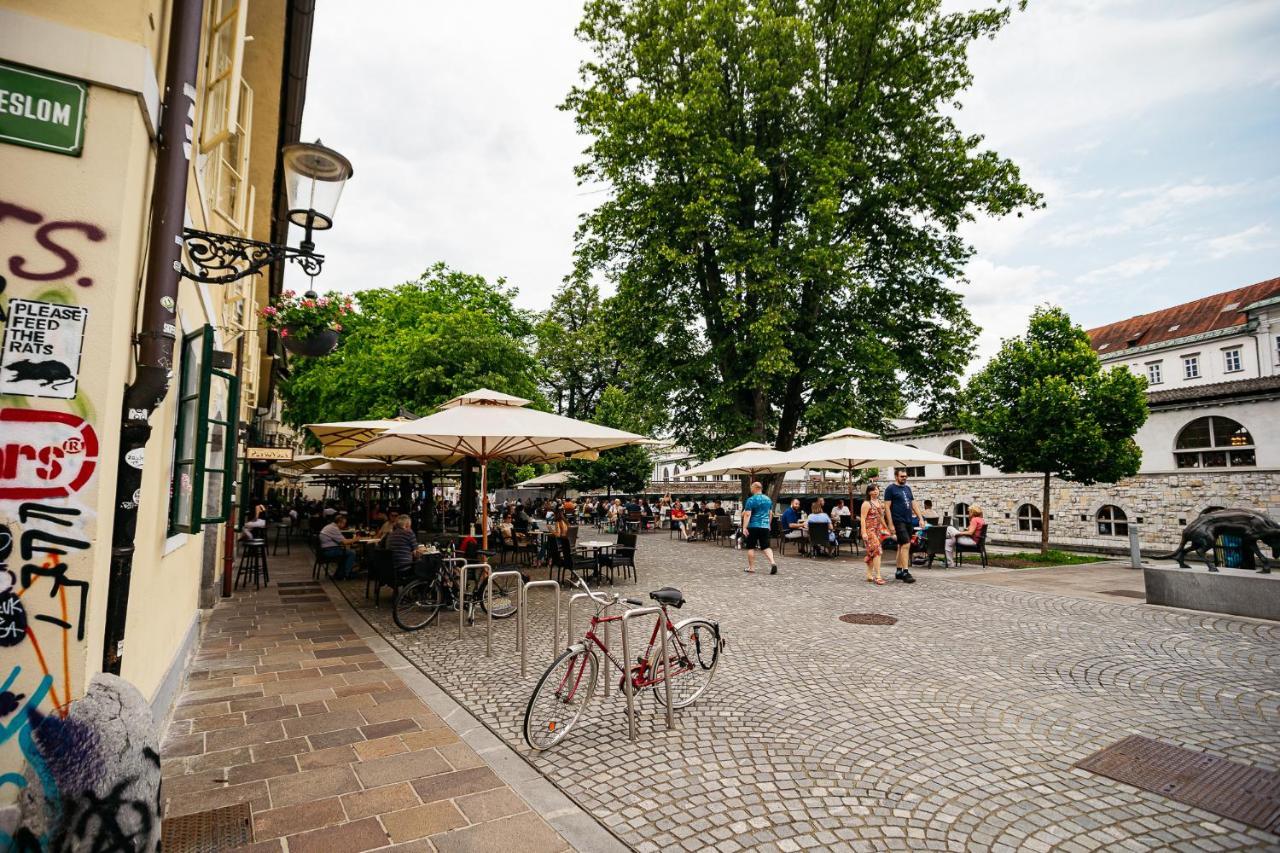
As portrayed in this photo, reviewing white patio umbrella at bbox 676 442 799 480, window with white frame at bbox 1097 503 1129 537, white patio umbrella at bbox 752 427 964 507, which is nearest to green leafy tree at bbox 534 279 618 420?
white patio umbrella at bbox 676 442 799 480

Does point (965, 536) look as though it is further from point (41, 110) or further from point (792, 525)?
point (41, 110)

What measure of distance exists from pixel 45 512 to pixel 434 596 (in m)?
6.21

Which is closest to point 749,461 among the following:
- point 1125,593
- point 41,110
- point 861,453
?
point 861,453

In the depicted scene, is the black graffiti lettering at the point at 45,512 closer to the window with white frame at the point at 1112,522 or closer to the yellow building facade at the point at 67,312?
the yellow building facade at the point at 67,312

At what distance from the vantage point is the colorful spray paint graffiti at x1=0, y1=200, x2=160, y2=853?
96.0 inches

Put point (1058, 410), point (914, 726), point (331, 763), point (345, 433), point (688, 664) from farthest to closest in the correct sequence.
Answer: point (1058, 410), point (345, 433), point (688, 664), point (914, 726), point (331, 763)

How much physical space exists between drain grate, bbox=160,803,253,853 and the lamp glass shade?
11.5 ft

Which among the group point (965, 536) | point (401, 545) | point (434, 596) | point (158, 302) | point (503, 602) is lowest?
point (503, 602)

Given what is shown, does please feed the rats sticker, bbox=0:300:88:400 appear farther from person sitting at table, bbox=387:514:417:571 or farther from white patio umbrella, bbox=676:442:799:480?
white patio umbrella, bbox=676:442:799:480

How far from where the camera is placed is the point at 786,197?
20.3 metres

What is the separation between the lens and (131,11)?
2.97 m

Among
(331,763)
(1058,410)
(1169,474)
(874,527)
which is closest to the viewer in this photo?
(331,763)

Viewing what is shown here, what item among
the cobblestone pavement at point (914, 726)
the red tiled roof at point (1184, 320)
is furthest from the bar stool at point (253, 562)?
the red tiled roof at point (1184, 320)

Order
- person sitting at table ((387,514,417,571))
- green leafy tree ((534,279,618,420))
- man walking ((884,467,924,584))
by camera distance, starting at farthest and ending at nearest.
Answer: green leafy tree ((534,279,618,420)), man walking ((884,467,924,584)), person sitting at table ((387,514,417,571))
